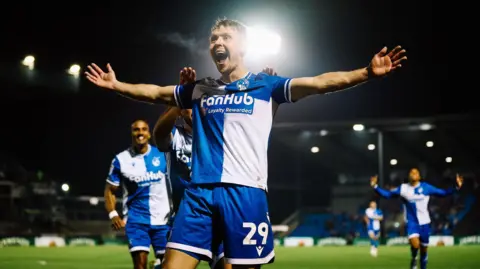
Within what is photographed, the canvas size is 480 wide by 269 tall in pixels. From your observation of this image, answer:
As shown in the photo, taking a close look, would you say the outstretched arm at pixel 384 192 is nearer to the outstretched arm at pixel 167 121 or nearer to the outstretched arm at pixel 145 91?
the outstretched arm at pixel 167 121

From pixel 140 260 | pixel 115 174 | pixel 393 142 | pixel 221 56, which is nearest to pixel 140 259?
pixel 140 260

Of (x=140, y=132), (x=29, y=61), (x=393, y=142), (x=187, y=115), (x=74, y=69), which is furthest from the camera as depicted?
(x=393, y=142)

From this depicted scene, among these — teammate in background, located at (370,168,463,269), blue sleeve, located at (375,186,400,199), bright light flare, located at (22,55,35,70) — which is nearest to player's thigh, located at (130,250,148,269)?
teammate in background, located at (370,168,463,269)

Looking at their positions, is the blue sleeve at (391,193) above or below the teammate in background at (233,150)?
below

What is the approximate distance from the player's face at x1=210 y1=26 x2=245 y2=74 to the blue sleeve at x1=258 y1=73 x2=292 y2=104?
278mm

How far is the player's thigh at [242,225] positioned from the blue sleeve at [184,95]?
737 millimetres

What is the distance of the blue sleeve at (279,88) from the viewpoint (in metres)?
4.87

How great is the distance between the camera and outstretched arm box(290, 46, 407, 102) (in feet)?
15.4

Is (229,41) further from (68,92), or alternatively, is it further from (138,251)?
(68,92)

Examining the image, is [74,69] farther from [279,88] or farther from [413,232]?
[279,88]

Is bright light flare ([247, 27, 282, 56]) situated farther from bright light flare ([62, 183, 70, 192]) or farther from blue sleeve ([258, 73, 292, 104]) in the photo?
blue sleeve ([258, 73, 292, 104])

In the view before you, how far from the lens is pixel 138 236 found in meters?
9.33

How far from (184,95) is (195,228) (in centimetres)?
100

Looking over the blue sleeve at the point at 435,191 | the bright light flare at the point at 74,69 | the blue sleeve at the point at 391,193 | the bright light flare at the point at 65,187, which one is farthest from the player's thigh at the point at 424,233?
the bright light flare at the point at 65,187
